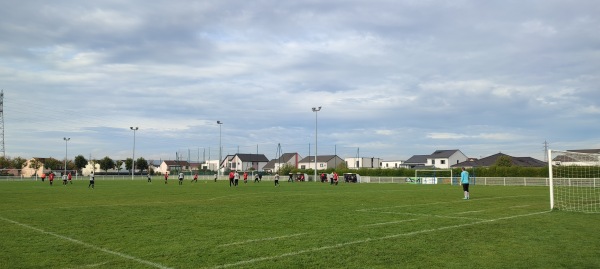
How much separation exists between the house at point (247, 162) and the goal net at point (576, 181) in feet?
346

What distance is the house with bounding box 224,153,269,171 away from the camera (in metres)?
135

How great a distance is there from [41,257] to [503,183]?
47.8 meters

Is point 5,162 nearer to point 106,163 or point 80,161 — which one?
point 80,161

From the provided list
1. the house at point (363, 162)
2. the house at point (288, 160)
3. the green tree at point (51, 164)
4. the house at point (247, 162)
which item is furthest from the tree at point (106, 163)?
the house at point (363, 162)

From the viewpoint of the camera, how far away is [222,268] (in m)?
7.70

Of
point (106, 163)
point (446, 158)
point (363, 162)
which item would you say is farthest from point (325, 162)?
point (106, 163)

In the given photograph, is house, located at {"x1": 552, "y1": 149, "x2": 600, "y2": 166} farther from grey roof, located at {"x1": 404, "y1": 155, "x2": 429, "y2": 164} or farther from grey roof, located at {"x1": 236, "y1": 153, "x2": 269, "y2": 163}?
grey roof, located at {"x1": 236, "y1": 153, "x2": 269, "y2": 163}

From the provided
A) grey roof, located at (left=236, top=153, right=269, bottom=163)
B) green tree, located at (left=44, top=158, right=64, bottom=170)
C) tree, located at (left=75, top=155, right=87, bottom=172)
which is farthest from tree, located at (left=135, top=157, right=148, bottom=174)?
grey roof, located at (left=236, top=153, right=269, bottom=163)

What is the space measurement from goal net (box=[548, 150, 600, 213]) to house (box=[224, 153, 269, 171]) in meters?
106

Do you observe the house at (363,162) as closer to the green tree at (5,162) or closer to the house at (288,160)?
the house at (288,160)

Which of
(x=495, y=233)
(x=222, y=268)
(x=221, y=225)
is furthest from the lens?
(x=221, y=225)

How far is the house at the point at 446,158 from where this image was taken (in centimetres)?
9931

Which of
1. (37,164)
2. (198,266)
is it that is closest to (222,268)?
(198,266)

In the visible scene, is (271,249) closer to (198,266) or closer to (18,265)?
(198,266)
